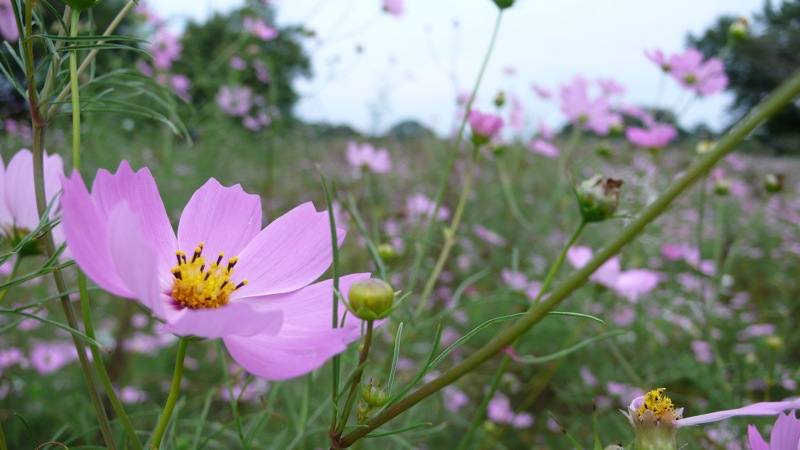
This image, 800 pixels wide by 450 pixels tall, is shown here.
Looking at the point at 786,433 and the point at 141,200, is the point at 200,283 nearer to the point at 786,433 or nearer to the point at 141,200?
the point at 141,200

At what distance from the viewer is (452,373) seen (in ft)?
0.65

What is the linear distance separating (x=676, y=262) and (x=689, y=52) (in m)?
1.54

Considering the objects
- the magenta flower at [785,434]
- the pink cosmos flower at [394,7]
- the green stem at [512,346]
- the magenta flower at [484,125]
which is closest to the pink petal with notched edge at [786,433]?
the magenta flower at [785,434]

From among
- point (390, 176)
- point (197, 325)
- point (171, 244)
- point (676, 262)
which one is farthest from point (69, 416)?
point (390, 176)

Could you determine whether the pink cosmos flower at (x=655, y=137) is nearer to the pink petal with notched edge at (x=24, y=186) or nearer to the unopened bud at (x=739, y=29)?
the unopened bud at (x=739, y=29)

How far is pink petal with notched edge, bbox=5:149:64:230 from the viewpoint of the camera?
32cm

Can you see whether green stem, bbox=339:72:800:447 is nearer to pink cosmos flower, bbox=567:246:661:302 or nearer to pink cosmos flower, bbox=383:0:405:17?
pink cosmos flower, bbox=567:246:661:302

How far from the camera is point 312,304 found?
0.26 metres

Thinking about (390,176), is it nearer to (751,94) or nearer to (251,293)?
(251,293)

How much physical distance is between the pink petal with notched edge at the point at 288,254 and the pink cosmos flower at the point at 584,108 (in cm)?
111

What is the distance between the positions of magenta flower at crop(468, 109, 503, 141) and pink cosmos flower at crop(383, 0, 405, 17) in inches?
36.5

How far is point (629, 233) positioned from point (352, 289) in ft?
0.33

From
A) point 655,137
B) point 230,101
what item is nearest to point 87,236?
point 655,137

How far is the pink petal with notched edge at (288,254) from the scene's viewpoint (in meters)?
0.28
